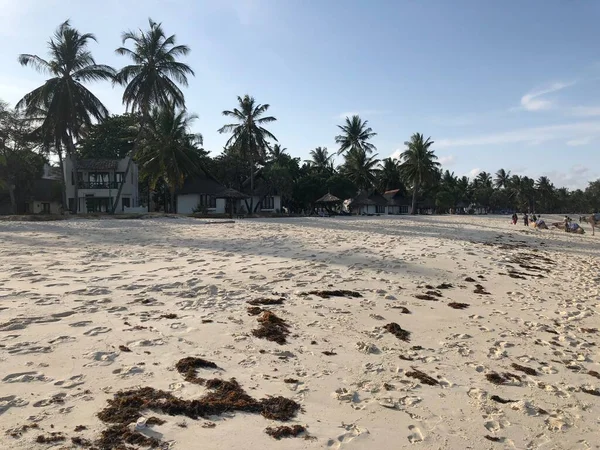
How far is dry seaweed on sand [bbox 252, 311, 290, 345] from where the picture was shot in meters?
4.64

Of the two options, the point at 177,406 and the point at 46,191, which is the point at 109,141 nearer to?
the point at 46,191

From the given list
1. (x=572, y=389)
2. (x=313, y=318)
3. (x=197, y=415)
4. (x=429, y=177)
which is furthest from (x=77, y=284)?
(x=429, y=177)

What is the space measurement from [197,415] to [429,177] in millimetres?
52344

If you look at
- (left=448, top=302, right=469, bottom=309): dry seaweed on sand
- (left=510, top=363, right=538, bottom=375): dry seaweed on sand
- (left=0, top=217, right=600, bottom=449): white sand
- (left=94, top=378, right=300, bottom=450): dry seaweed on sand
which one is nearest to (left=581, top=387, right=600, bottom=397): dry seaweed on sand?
(left=0, top=217, right=600, bottom=449): white sand

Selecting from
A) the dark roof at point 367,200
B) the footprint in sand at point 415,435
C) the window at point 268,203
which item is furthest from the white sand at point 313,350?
the dark roof at point 367,200

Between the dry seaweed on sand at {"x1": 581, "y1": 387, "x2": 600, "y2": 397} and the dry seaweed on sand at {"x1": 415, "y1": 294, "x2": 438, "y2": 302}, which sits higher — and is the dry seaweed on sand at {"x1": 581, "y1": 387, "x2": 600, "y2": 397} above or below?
below

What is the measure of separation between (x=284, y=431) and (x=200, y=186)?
37.6m

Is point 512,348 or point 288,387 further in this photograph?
point 512,348

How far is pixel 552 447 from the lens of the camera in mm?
3002

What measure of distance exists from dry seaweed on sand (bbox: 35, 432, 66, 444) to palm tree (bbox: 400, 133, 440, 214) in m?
51.8

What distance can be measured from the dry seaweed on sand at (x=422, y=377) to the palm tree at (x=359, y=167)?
162 ft

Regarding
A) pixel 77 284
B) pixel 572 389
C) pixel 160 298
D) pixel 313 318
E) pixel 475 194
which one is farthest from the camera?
pixel 475 194

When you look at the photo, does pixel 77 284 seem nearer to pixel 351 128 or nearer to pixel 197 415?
pixel 197 415

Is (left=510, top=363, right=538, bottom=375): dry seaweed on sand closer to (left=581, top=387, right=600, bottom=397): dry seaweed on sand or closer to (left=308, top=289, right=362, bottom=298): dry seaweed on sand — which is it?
(left=581, top=387, right=600, bottom=397): dry seaweed on sand
